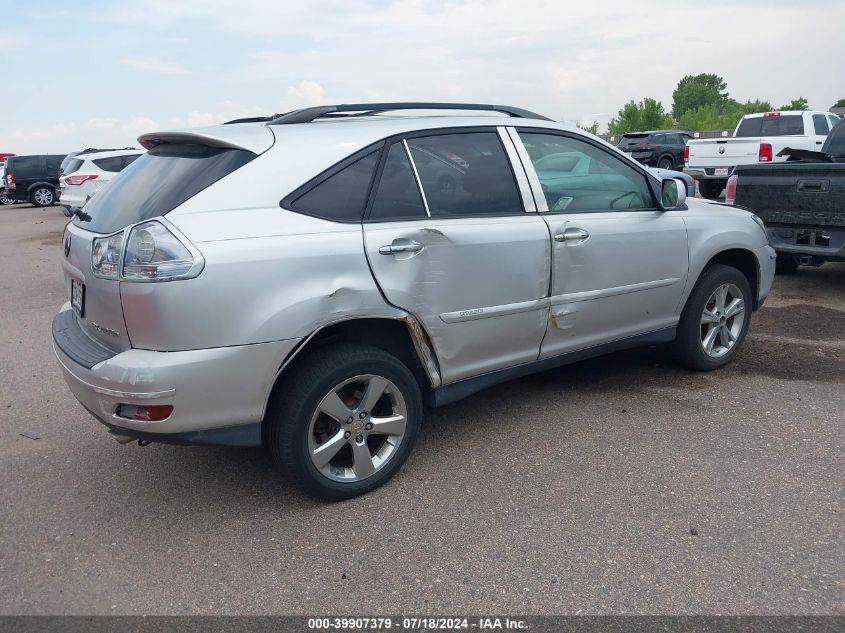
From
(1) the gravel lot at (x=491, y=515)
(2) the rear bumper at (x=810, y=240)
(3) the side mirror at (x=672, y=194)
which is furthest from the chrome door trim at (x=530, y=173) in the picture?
(2) the rear bumper at (x=810, y=240)

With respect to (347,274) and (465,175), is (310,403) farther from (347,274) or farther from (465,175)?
(465,175)

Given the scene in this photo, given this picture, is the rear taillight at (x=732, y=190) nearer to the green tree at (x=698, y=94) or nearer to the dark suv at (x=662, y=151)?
the dark suv at (x=662, y=151)

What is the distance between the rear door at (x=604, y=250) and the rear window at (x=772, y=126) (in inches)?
525

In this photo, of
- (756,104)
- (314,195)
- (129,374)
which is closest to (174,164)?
(314,195)

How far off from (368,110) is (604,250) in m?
1.51

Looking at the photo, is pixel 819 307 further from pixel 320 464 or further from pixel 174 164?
pixel 174 164

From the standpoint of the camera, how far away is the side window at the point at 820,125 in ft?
52.1

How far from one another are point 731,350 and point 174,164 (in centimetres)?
379

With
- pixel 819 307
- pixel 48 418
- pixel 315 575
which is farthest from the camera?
pixel 819 307

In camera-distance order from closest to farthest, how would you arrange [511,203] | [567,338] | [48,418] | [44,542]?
[44,542]
[511,203]
[567,338]
[48,418]

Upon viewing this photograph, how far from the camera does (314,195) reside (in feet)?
10.8

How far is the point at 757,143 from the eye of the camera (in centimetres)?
1526

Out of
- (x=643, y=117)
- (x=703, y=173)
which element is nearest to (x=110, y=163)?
(x=703, y=173)

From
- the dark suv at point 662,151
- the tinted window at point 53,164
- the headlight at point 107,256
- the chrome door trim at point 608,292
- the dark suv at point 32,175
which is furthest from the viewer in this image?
the tinted window at point 53,164
